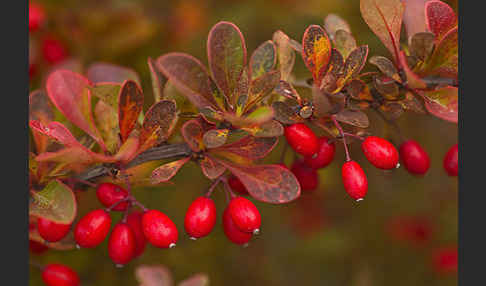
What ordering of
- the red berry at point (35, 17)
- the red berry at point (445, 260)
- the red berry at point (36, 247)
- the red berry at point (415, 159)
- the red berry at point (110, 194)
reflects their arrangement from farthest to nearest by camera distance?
the red berry at point (445, 260), the red berry at point (35, 17), the red berry at point (36, 247), the red berry at point (415, 159), the red berry at point (110, 194)

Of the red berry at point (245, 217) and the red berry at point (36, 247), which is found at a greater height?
the red berry at point (245, 217)

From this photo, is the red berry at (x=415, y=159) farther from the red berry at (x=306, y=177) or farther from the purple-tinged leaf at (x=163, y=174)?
the purple-tinged leaf at (x=163, y=174)

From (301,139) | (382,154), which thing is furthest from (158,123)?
(382,154)

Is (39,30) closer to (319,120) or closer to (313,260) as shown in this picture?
(319,120)

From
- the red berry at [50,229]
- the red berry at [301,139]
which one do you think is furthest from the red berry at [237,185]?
the red berry at [50,229]

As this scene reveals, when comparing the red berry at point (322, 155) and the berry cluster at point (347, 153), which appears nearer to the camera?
the berry cluster at point (347, 153)

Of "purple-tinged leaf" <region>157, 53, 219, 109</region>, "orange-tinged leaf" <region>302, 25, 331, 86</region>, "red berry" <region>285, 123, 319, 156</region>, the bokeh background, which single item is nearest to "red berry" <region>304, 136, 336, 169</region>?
"red berry" <region>285, 123, 319, 156</region>

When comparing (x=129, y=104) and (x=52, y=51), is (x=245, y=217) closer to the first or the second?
(x=129, y=104)
